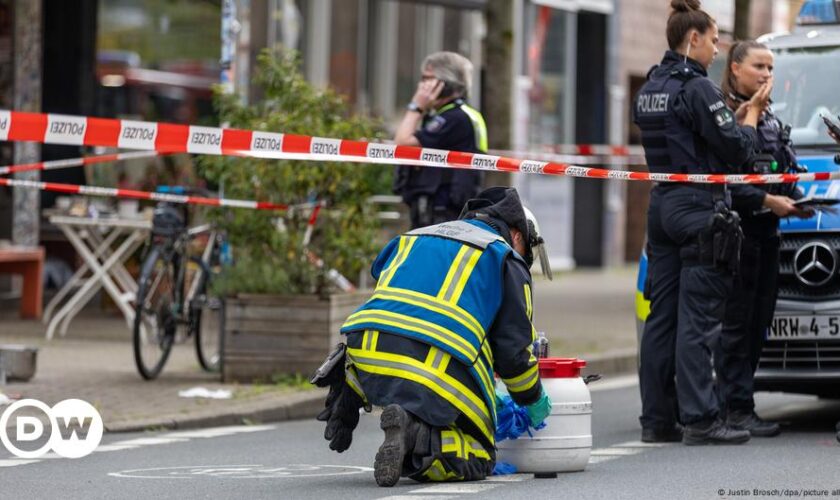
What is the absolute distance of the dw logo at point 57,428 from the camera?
9.07 m

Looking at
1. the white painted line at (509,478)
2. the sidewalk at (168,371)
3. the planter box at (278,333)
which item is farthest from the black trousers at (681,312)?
the planter box at (278,333)

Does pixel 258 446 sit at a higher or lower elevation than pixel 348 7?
lower

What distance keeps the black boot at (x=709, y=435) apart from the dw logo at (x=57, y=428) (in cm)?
289

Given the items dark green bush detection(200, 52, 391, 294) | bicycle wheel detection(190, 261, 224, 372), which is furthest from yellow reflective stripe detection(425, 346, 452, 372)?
bicycle wheel detection(190, 261, 224, 372)

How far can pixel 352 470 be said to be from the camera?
27.3 feet

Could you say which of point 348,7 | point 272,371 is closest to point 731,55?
point 272,371

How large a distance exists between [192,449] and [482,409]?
2.26 m

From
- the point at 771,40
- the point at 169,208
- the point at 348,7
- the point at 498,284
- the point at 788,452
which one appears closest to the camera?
the point at 498,284

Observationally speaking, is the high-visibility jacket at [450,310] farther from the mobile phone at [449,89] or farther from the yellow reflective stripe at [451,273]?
the mobile phone at [449,89]

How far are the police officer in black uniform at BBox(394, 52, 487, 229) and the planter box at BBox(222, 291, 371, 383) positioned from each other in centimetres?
82

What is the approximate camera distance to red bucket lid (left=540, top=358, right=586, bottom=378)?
7.81 metres

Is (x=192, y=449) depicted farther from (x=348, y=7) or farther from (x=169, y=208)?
(x=348, y=7)

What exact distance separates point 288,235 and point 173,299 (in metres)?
0.88

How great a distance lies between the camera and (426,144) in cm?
1123
